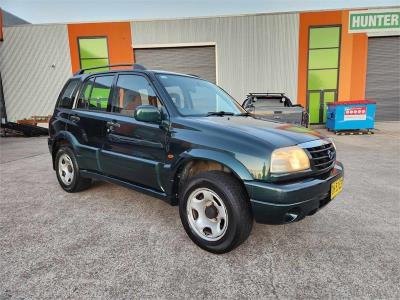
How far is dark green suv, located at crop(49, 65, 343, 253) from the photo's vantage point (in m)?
2.34

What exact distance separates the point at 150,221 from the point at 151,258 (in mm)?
827

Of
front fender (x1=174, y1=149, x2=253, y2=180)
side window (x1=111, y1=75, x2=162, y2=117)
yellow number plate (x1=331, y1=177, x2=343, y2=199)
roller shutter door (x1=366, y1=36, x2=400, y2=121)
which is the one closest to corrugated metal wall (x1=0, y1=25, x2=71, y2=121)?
side window (x1=111, y1=75, x2=162, y2=117)

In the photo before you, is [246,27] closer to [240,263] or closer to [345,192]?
Answer: [345,192]

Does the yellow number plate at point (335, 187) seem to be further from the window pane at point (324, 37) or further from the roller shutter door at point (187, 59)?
the window pane at point (324, 37)

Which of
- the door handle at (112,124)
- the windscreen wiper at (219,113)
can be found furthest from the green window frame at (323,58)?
the door handle at (112,124)

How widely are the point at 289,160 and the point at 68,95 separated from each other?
3.48 meters

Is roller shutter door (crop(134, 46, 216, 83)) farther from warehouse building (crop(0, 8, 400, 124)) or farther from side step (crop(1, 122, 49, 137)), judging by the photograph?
side step (crop(1, 122, 49, 137))

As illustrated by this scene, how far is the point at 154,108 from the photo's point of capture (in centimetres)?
286

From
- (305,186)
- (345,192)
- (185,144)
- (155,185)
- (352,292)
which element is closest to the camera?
(352,292)

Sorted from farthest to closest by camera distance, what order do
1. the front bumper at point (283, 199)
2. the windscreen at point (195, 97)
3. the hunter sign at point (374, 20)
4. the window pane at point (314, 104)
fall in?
1. the window pane at point (314, 104)
2. the hunter sign at point (374, 20)
3. the windscreen at point (195, 97)
4. the front bumper at point (283, 199)

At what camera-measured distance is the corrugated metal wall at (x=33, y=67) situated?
655 inches

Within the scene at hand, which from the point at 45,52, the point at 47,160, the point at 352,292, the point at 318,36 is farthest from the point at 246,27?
the point at 352,292

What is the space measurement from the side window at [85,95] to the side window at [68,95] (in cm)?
21

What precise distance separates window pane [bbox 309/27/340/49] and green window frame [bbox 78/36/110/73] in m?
11.9
